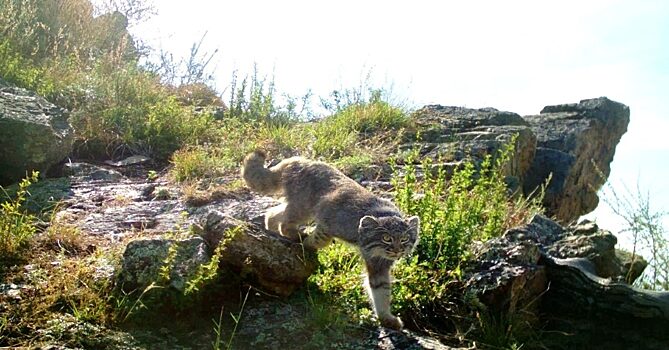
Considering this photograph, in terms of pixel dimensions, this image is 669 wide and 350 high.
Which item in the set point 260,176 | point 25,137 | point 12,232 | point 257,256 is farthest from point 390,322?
point 25,137

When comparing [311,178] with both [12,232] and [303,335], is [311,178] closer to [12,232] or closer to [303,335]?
[303,335]

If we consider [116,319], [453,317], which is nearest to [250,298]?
[116,319]

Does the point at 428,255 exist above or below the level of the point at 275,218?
below

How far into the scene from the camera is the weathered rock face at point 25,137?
7570 millimetres

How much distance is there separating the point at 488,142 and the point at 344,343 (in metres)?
5.96

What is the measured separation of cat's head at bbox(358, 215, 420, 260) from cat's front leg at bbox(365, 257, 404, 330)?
79 millimetres

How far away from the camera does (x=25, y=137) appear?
302 inches

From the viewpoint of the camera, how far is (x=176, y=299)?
502 centimetres

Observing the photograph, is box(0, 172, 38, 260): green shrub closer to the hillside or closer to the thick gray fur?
the hillside

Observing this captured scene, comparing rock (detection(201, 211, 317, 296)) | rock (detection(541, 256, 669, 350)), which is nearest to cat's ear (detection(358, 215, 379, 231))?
rock (detection(201, 211, 317, 296))

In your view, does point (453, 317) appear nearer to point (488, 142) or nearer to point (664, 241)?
point (664, 241)

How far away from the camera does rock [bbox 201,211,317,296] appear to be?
537 cm

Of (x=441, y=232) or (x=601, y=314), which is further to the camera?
(x=441, y=232)

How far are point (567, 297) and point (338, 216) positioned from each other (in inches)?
80.6
